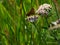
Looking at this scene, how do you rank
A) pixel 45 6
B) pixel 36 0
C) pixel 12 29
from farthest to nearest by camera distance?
pixel 36 0 < pixel 12 29 < pixel 45 6

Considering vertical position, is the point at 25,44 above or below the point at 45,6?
below

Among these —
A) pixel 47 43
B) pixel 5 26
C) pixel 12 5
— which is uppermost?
pixel 12 5

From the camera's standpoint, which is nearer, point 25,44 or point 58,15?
point 25,44

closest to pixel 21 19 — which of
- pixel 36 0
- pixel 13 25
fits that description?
pixel 13 25

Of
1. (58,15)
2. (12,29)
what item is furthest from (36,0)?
(12,29)

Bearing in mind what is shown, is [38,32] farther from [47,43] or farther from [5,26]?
[5,26]

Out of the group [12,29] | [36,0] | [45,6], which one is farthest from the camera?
[36,0]

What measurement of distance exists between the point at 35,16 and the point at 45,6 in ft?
0.26

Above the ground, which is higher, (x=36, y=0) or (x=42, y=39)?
(x=36, y=0)

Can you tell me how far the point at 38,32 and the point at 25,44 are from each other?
0.34ft

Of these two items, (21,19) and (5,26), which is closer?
(21,19)

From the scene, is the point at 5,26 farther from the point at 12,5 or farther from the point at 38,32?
the point at 38,32

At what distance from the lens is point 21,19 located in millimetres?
1304

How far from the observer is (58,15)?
56.7 inches
